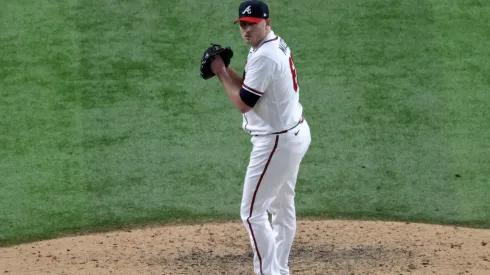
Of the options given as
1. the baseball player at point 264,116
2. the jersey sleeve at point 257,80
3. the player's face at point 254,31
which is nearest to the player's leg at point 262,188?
the baseball player at point 264,116

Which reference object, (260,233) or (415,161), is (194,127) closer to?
(415,161)

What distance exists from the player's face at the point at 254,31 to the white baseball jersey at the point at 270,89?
0.14 feet

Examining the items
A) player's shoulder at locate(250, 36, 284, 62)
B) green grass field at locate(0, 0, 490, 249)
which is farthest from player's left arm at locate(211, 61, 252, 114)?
green grass field at locate(0, 0, 490, 249)

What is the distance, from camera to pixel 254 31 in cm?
634

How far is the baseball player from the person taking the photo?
629cm

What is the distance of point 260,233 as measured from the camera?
6.53m

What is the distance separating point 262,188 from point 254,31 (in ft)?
3.35

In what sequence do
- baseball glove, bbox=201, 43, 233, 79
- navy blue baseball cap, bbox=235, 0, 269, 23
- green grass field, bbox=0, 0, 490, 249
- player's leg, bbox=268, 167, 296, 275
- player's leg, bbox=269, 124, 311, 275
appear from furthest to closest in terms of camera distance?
green grass field, bbox=0, 0, 490, 249 → player's leg, bbox=268, 167, 296, 275 → player's leg, bbox=269, 124, 311, 275 → baseball glove, bbox=201, 43, 233, 79 → navy blue baseball cap, bbox=235, 0, 269, 23

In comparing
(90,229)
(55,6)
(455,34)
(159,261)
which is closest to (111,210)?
(90,229)

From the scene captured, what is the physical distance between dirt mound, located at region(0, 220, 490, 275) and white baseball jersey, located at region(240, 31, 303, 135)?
1.27m

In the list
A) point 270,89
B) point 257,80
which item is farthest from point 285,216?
point 257,80

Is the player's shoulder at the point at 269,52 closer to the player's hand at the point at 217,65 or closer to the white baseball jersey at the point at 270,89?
the white baseball jersey at the point at 270,89

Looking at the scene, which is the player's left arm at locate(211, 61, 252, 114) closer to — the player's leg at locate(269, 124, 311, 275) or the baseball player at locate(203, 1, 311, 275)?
the baseball player at locate(203, 1, 311, 275)

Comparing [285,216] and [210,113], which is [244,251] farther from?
[210,113]
